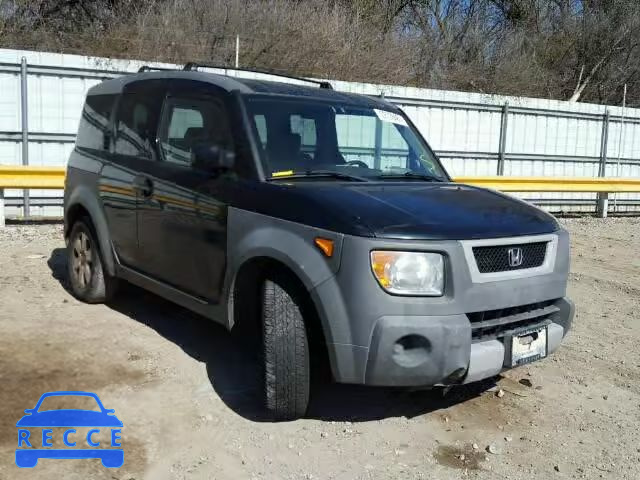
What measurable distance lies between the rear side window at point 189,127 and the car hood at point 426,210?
0.78m

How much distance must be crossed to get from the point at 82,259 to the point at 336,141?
2.79m

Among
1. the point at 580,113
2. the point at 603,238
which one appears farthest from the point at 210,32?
the point at 603,238

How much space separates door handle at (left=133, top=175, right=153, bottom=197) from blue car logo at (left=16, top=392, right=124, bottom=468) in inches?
58.9

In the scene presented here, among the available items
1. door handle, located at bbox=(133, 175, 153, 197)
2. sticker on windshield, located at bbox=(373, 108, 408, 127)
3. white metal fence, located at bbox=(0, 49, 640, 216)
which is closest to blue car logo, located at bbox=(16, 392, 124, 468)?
door handle, located at bbox=(133, 175, 153, 197)

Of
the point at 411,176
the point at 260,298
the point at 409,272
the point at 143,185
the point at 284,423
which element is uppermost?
the point at 411,176

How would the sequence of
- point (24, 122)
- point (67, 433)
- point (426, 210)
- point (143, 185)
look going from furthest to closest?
point (24, 122) → point (143, 185) → point (426, 210) → point (67, 433)

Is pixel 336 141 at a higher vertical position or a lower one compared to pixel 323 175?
higher

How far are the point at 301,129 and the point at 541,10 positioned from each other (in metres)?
24.9

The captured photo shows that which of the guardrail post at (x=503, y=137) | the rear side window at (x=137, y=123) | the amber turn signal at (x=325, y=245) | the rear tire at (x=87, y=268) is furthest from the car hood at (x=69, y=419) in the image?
the guardrail post at (x=503, y=137)

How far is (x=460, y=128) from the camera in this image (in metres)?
14.2

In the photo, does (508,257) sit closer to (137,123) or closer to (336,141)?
(336,141)

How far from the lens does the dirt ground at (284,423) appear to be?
3.62 m

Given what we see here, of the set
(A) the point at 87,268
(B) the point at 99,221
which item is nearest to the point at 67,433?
(B) the point at 99,221

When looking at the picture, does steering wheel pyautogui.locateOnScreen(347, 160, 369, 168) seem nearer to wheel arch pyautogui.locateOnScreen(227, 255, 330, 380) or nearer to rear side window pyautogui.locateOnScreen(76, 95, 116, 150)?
wheel arch pyautogui.locateOnScreen(227, 255, 330, 380)
